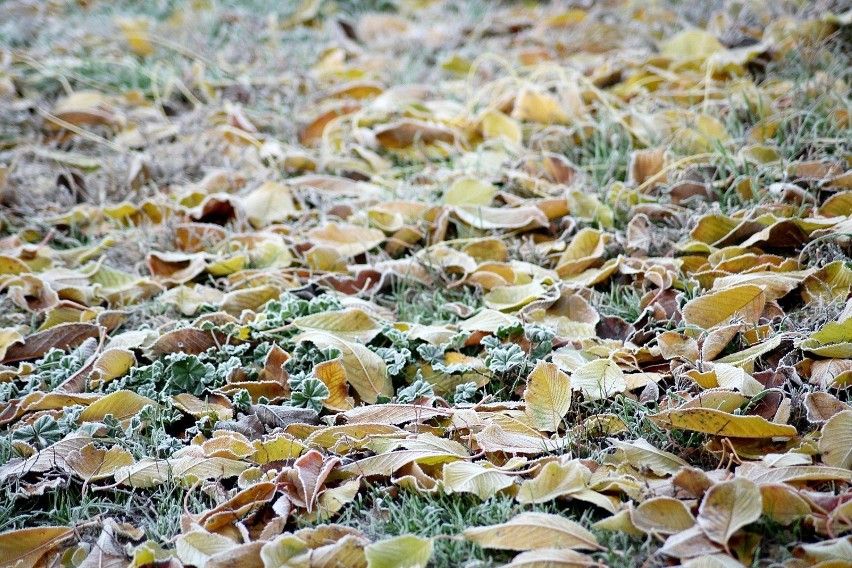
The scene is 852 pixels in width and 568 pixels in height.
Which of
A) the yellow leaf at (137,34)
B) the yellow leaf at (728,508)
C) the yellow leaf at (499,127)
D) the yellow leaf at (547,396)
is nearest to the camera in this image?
the yellow leaf at (728,508)

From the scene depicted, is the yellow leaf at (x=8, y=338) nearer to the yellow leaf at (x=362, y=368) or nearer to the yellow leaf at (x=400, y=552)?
the yellow leaf at (x=362, y=368)

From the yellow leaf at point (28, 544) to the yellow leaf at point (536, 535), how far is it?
711 millimetres

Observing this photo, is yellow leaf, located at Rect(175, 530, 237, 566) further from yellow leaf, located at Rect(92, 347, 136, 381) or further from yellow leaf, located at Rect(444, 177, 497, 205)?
yellow leaf, located at Rect(444, 177, 497, 205)

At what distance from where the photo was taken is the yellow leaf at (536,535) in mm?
1281

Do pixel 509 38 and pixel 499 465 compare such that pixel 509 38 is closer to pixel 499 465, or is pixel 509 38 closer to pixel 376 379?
pixel 376 379

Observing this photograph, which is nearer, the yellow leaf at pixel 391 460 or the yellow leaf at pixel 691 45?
the yellow leaf at pixel 391 460

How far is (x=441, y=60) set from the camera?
3729 millimetres

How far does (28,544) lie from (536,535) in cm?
84

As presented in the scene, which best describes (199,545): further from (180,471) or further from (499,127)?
(499,127)

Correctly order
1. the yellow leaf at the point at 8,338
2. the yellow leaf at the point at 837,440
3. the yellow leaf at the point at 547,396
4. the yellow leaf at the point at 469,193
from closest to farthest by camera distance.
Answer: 1. the yellow leaf at the point at 837,440
2. the yellow leaf at the point at 547,396
3. the yellow leaf at the point at 8,338
4. the yellow leaf at the point at 469,193

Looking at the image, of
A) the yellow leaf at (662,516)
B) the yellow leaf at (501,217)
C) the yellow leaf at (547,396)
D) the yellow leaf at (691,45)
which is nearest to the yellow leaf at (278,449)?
the yellow leaf at (547,396)

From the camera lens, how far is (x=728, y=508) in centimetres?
127

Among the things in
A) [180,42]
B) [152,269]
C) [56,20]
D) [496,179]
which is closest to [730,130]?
[496,179]

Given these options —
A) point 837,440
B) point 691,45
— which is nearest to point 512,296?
point 837,440
